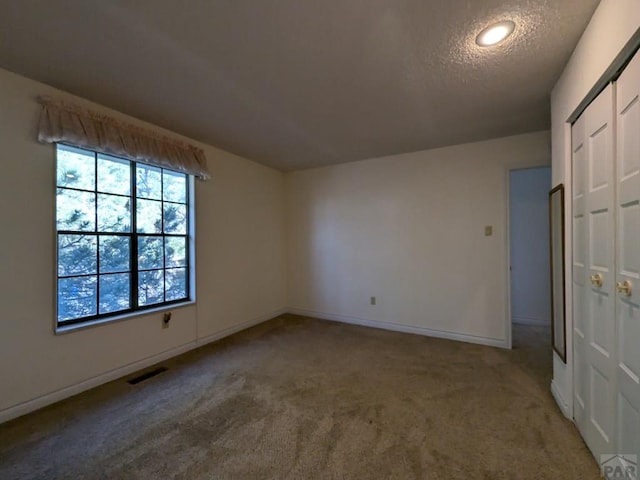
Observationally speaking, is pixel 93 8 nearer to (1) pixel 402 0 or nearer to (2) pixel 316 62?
(2) pixel 316 62

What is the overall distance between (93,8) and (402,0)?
1.66 metres

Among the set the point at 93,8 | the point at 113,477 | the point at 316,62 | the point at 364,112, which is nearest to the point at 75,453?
the point at 113,477

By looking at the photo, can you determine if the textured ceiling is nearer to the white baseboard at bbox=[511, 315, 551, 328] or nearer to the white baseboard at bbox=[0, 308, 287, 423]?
the white baseboard at bbox=[0, 308, 287, 423]

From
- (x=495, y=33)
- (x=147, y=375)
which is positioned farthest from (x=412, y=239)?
(x=147, y=375)

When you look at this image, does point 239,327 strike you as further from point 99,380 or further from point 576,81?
point 576,81

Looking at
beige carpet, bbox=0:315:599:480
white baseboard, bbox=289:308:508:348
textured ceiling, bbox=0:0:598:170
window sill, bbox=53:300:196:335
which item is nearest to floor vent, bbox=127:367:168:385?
beige carpet, bbox=0:315:599:480

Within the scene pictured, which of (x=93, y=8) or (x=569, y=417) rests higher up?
(x=93, y=8)

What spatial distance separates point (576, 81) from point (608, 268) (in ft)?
4.04

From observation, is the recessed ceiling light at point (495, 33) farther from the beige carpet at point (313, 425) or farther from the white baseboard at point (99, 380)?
the white baseboard at point (99, 380)

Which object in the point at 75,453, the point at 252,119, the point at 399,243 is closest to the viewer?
the point at 75,453

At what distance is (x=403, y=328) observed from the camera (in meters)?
3.97

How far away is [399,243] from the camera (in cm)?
400

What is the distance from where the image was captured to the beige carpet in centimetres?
157

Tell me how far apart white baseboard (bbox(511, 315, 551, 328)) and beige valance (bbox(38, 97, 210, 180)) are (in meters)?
5.11
